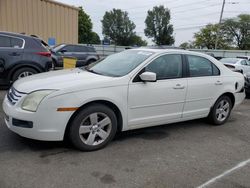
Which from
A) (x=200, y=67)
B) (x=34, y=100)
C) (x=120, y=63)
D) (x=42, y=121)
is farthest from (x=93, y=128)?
(x=200, y=67)

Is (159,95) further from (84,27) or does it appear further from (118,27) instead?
(118,27)

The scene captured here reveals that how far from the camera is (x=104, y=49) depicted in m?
33.5

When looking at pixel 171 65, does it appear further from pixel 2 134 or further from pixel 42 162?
pixel 2 134

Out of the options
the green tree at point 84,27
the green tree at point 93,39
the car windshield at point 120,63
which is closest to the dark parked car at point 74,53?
the car windshield at point 120,63

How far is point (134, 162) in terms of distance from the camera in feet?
12.1

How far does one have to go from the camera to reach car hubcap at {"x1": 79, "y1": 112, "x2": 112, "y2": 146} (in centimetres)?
387

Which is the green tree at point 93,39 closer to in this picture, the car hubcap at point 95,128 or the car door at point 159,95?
the car door at point 159,95

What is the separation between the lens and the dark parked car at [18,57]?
7527 mm

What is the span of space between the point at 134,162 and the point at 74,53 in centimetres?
1247

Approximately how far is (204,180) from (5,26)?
48.2ft

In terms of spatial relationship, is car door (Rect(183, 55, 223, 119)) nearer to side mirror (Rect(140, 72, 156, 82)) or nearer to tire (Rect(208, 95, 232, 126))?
A: tire (Rect(208, 95, 232, 126))

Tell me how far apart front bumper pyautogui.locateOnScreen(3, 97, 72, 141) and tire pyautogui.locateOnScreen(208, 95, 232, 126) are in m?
3.07

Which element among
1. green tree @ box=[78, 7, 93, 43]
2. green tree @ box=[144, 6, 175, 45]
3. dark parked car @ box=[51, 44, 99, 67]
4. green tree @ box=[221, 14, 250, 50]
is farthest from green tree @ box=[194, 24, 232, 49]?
dark parked car @ box=[51, 44, 99, 67]

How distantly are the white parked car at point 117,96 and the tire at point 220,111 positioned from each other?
0.02 metres
